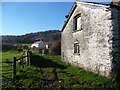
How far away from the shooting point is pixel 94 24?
8.13m

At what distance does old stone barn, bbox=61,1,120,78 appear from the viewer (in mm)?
6691

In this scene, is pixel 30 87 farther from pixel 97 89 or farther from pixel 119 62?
pixel 119 62

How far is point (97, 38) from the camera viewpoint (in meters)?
7.82

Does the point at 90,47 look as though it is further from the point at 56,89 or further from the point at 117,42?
the point at 56,89

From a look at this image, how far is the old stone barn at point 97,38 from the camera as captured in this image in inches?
263

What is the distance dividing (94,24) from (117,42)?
7.07 ft

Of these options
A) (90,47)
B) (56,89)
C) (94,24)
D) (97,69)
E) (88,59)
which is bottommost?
(56,89)

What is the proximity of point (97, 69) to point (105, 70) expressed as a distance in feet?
2.54

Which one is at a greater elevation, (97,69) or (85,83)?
(97,69)

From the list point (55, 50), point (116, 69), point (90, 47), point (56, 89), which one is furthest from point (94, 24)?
point (55, 50)

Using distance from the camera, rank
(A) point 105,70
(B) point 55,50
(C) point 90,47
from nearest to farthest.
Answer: (A) point 105,70 → (C) point 90,47 → (B) point 55,50

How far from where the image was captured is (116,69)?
6.62 m

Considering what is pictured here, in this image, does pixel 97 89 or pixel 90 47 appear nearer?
pixel 97 89

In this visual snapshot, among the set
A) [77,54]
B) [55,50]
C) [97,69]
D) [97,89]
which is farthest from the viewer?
[55,50]
